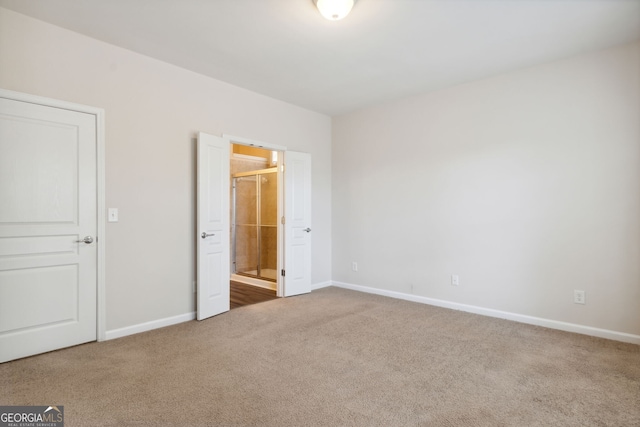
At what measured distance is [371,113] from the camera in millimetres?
4980

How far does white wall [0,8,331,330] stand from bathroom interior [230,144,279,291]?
2.00 meters

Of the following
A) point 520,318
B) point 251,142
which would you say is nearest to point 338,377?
point 520,318

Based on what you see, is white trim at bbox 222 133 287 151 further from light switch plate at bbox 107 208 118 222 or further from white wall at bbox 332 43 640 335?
light switch plate at bbox 107 208 118 222

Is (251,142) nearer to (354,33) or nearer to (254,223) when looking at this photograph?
(354,33)

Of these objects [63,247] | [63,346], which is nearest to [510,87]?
[63,247]

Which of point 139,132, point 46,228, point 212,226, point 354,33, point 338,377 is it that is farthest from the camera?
point 212,226

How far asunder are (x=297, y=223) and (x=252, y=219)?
1.65m

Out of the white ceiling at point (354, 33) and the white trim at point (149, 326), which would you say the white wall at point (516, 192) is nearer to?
the white ceiling at point (354, 33)

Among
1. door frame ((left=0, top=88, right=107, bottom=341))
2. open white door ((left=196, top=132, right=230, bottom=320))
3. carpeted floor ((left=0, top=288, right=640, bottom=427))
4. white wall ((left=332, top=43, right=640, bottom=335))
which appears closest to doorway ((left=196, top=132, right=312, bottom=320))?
open white door ((left=196, top=132, right=230, bottom=320))

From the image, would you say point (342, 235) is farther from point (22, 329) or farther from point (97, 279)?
point (22, 329)

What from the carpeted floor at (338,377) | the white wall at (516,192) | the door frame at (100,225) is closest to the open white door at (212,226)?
the carpeted floor at (338,377)

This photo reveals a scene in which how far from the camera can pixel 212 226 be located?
3.81 meters

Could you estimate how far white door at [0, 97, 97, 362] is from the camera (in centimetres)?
262

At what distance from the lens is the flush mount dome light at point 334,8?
2.37 m
